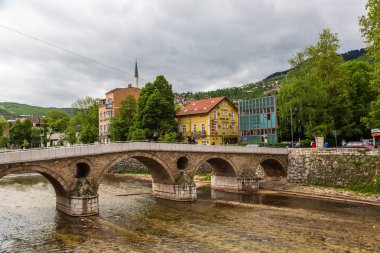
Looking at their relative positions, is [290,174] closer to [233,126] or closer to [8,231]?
[233,126]

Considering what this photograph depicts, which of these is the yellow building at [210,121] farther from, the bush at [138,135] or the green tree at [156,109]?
the bush at [138,135]

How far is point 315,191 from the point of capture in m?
34.5

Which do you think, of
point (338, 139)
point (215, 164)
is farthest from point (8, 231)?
point (338, 139)

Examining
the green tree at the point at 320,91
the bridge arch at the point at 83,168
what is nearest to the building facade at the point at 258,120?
the green tree at the point at 320,91

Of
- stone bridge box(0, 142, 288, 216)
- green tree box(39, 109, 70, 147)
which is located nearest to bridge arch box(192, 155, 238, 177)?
stone bridge box(0, 142, 288, 216)

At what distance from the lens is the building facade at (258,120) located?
2149 inches

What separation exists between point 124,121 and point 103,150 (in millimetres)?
33588

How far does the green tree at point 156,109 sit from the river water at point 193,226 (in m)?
20.7

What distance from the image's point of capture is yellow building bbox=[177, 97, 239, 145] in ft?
181

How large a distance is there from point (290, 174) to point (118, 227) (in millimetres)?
24163

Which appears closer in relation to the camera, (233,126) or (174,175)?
(174,175)

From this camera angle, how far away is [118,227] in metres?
21.9

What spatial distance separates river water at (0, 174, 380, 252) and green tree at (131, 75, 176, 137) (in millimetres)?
20745

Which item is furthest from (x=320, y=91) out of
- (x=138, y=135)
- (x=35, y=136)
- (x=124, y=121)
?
(x=35, y=136)
